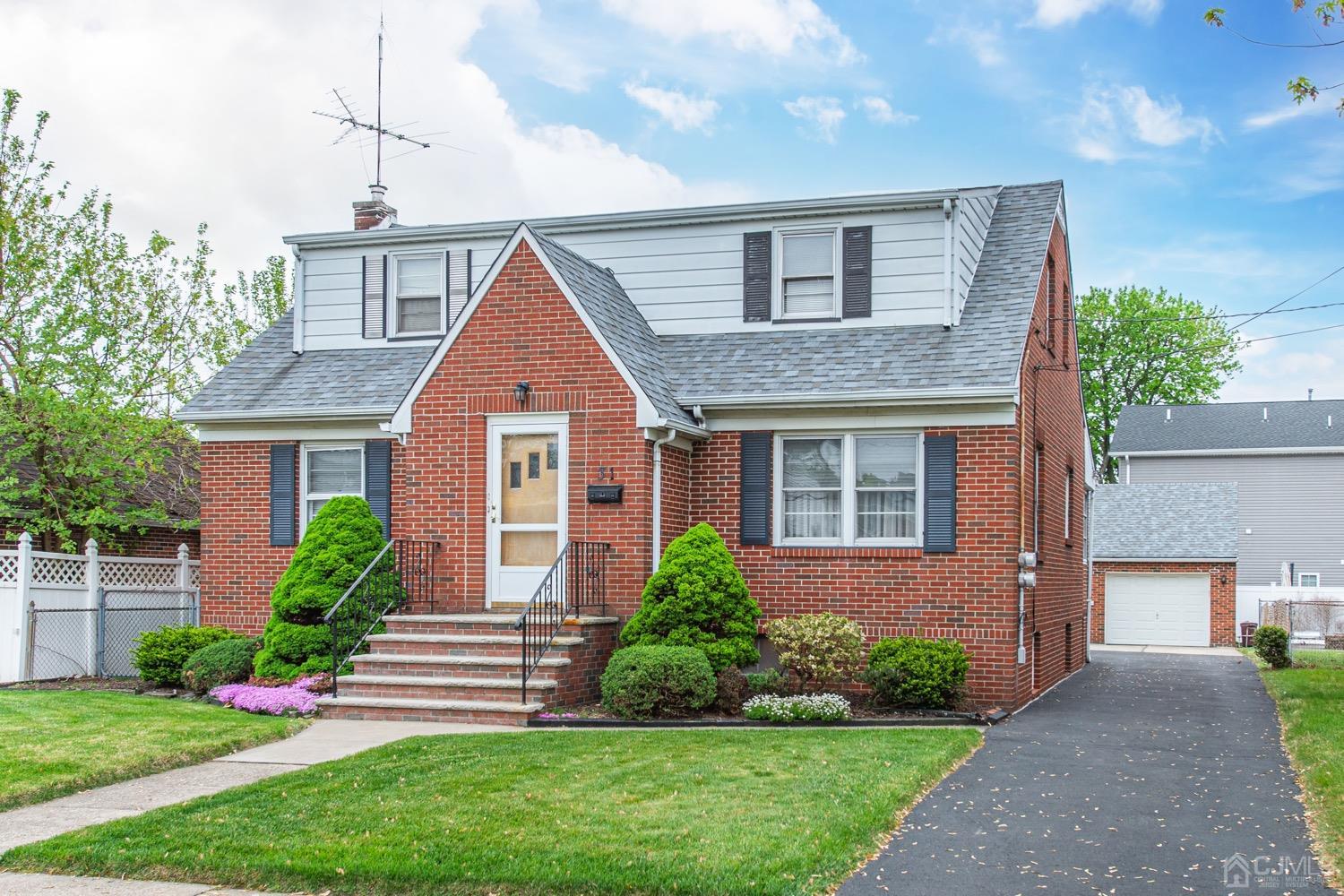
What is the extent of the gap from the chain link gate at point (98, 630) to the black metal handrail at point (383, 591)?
4754 millimetres

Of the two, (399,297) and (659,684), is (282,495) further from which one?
(659,684)

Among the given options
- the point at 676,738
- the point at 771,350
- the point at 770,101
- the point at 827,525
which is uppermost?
the point at 770,101

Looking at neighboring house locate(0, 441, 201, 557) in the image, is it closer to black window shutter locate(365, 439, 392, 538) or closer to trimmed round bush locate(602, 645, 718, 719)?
black window shutter locate(365, 439, 392, 538)

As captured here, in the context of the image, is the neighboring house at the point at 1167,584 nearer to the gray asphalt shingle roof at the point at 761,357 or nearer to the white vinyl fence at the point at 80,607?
the gray asphalt shingle roof at the point at 761,357

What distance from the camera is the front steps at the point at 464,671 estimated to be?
12.9m

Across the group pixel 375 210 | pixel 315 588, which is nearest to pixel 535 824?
pixel 315 588

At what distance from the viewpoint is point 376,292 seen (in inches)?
711

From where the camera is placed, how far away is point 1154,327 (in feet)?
171

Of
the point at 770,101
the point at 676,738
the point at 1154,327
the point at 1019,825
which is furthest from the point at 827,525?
the point at 1154,327

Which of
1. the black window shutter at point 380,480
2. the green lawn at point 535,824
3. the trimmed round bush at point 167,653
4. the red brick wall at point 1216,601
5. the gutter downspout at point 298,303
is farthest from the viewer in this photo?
the red brick wall at point 1216,601

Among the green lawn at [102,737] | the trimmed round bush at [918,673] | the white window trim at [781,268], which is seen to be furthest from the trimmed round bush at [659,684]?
the white window trim at [781,268]

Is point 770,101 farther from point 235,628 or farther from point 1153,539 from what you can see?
point 1153,539

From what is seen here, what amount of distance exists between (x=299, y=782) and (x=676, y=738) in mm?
3345

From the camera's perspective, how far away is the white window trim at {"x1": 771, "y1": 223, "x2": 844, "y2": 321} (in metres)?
16.1
